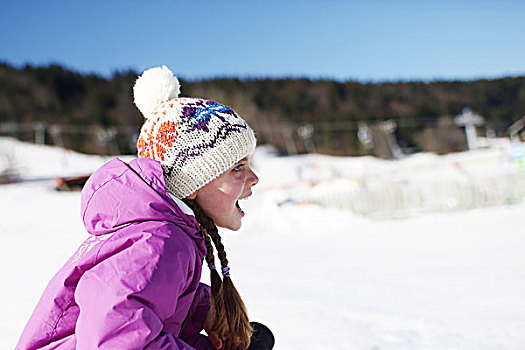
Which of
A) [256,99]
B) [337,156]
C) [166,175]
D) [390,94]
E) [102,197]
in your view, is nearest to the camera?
[102,197]

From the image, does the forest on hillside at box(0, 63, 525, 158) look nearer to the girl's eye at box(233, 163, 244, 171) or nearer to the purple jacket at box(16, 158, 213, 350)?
the girl's eye at box(233, 163, 244, 171)

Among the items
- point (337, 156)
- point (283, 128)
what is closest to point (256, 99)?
point (283, 128)

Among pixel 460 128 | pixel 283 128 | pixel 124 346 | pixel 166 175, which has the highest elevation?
pixel 166 175

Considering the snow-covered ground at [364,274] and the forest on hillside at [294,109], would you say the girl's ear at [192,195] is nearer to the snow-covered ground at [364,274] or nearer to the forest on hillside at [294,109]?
the snow-covered ground at [364,274]

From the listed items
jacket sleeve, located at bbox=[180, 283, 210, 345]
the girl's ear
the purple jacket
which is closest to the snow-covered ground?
jacket sleeve, located at bbox=[180, 283, 210, 345]

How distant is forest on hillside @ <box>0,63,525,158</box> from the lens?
31.8m

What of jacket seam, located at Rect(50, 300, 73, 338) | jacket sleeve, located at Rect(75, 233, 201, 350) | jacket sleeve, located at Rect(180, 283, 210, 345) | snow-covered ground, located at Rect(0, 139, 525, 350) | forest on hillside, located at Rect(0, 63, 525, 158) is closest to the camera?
jacket sleeve, located at Rect(75, 233, 201, 350)

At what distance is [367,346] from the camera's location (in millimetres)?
2162

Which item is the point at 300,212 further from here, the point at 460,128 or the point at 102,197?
the point at 460,128

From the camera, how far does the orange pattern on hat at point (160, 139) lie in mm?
1400

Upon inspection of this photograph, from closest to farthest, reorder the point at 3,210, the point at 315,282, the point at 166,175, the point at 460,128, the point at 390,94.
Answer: the point at 166,175 → the point at 315,282 → the point at 3,210 → the point at 460,128 → the point at 390,94

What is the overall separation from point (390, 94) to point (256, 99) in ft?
59.5

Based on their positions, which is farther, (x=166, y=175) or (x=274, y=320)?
(x=274, y=320)

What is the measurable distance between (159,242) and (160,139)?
418 mm
